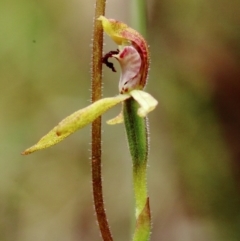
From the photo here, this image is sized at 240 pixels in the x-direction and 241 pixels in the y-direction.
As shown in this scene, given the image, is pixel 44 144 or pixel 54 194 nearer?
pixel 44 144

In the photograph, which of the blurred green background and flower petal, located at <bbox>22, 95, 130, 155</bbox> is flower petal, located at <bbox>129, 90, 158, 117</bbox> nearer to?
flower petal, located at <bbox>22, 95, 130, 155</bbox>

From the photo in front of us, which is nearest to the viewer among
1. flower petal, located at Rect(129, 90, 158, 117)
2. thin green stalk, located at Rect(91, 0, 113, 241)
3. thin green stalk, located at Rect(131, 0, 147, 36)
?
flower petal, located at Rect(129, 90, 158, 117)

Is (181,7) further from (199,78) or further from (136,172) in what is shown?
(136,172)

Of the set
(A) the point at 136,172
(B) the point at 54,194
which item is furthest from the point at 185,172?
(A) the point at 136,172

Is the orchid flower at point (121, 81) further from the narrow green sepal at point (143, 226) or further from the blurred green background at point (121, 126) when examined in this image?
the blurred green background at point (121, 126)

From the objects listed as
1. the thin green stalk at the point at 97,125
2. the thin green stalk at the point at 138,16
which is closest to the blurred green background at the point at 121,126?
the thin green stalk at the point at 138,16

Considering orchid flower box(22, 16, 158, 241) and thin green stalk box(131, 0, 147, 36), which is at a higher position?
thin green stalk box(131, 0, 147, 36)

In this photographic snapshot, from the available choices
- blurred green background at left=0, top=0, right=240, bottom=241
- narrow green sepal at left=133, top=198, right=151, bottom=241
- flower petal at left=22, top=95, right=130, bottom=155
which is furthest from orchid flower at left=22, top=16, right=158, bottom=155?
blurred green background at left=0, top=0, right=240, bottom=241
